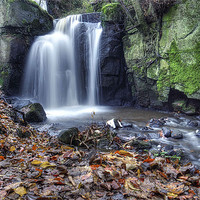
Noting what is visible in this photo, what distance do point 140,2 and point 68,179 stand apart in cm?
1006

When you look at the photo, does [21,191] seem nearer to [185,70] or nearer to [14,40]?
[185,70]

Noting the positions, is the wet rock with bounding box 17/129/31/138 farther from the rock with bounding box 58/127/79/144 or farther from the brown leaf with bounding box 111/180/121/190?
the brown leaf with bounding box 111/180/121/190

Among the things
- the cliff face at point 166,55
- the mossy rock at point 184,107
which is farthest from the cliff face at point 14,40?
the mossy rock at point 184,107

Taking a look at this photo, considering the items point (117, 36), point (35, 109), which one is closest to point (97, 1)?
point (117, 36)

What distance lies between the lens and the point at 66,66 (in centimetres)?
1182

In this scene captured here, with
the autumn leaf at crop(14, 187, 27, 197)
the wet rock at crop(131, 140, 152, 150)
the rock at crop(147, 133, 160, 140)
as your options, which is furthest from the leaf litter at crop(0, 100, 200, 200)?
the rock at crop(147, 133, 160, 140)

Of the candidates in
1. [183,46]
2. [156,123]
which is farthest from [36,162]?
[183,46]

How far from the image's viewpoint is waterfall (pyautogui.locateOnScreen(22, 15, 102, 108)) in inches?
434

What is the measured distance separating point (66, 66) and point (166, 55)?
6.63 metres

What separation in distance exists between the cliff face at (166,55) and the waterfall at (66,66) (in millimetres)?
2633

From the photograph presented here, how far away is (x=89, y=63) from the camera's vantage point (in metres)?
11.8

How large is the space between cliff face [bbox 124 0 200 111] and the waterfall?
263 centimetres

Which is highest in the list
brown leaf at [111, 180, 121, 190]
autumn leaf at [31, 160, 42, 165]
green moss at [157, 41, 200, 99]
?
green moss at [157, 41, 200, 99]

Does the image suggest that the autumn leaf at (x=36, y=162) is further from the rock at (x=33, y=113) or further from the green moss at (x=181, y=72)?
the green moss at (x=181, y=72)
